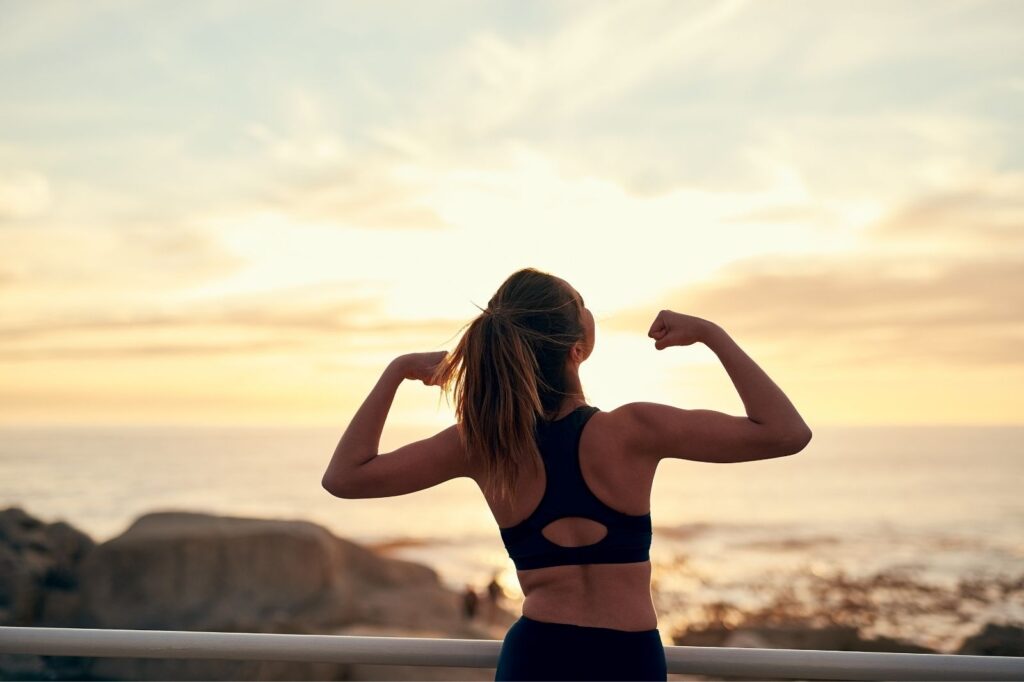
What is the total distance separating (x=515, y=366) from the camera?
5.97 feet

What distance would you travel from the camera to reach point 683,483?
38.7m

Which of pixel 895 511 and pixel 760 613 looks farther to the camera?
pixel 895 511

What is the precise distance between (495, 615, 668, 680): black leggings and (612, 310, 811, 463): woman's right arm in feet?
1.20

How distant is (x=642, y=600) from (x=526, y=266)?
30.2 inches

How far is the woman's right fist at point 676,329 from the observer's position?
6.03 ft

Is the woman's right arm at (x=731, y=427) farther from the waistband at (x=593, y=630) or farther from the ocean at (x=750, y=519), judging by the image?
the ocean at (x=750, y=519)

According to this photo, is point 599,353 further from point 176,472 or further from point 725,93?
point 176,472

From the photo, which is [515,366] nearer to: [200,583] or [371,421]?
[371,421]

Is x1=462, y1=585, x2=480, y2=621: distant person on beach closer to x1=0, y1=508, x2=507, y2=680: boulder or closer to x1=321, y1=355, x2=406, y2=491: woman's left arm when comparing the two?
x1=0, y1=508, x2=507, y2=680: boulder

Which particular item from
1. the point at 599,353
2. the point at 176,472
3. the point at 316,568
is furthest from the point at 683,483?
the point at 599,353

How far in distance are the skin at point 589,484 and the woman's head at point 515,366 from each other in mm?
30

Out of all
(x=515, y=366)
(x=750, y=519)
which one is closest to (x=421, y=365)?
(x=515, y=366)

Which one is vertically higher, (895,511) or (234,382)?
(234,382)

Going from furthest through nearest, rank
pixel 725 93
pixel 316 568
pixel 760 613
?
pixel 760 613
pixel 725 93
pixel 316 568
